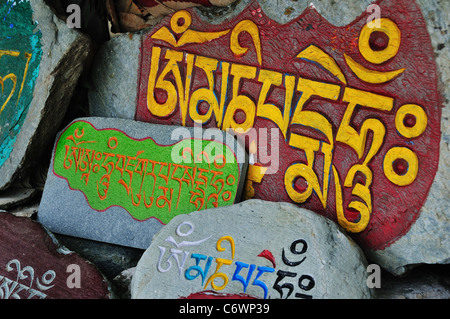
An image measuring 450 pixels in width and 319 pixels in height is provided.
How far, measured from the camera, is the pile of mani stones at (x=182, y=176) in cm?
179

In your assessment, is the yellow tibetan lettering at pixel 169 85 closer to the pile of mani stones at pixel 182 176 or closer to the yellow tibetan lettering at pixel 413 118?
the pile of mani stones at pixel 182 176

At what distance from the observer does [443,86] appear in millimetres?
1802

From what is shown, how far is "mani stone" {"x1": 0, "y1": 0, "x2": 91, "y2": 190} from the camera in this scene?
7.66ft

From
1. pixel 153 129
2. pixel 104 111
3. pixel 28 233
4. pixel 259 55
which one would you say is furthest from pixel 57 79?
pixel 259 55

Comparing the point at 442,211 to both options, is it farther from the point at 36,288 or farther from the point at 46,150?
the point at 46,150

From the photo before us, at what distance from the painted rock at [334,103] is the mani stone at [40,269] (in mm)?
719

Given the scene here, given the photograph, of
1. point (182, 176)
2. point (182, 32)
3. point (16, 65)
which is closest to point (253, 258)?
point (182, 176)

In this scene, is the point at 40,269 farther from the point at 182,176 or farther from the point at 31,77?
the point at 31,77

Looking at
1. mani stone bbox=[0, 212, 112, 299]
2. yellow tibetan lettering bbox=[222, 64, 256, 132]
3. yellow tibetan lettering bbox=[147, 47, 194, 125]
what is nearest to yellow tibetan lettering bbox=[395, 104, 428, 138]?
yellow tibetan lettering bbox=[222, 64, 256, 132]

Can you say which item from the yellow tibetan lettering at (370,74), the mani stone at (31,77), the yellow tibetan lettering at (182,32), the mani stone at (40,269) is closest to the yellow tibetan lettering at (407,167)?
the yellow tibetan lettering at (370,74)

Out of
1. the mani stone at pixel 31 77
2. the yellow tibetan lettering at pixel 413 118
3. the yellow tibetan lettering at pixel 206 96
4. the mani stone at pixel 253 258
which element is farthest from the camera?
the mani stone at pixel 31 77

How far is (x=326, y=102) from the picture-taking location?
78.9 inches

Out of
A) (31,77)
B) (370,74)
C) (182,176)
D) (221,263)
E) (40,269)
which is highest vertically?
(370,74)

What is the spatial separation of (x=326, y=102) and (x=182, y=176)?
66cm
